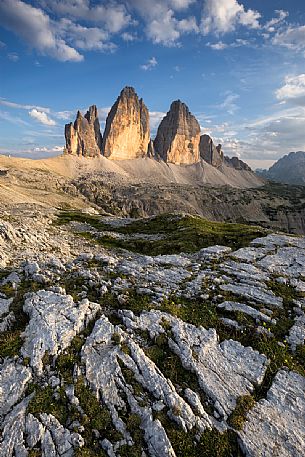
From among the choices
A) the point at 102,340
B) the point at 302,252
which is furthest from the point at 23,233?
the point at 302,252

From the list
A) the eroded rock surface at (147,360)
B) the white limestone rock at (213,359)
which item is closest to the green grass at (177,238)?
the eroded rock surface at (147,360)

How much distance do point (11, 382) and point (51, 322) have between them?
339cm

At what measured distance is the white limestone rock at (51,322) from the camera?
13.0 m

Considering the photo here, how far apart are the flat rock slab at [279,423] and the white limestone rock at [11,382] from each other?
8381 mm

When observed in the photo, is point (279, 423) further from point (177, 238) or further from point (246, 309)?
point (177, 238)

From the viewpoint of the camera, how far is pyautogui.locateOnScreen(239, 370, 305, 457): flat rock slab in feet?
33.3

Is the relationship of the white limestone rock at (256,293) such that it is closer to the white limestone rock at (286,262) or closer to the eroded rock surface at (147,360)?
the eroded rock surface at (147,360)

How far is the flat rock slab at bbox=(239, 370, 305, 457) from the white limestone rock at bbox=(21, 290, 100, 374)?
8.37 m

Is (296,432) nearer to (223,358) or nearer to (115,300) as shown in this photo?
(223,358)

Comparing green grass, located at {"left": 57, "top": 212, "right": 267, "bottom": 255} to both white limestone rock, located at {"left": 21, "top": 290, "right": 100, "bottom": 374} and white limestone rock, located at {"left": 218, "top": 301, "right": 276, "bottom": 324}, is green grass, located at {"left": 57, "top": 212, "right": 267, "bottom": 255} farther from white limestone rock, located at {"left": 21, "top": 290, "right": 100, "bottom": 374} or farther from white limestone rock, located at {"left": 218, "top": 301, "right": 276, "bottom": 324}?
white limestone rock, located at {"left": 21, "top": 290, "right": 100, "bottom": 374}

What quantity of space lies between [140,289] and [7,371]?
28.5 feet

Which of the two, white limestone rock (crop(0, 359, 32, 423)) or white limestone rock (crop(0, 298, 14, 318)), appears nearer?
white limestone rock (crop(0, 359, 32, 423))

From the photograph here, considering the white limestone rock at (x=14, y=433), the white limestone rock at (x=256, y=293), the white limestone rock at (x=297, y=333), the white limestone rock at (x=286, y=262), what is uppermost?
the white limestone rock at (x=286, y=262)

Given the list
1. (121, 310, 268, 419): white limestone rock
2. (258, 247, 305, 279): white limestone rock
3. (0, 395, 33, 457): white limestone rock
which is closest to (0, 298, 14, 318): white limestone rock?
(0, 395, 33, 457): white limestone rock
